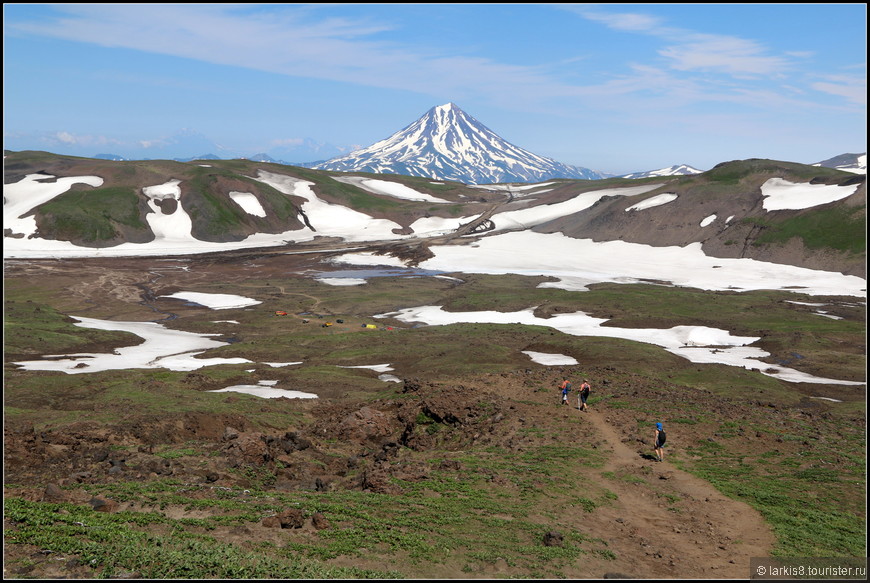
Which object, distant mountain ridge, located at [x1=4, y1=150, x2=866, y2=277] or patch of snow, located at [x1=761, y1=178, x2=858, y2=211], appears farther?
patch of snow, located at [x1=761, y1=178, x2=858, y2=211]

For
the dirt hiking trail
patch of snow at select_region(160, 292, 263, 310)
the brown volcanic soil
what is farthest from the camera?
patch of snow at select_region(160, 292, 263, 310)

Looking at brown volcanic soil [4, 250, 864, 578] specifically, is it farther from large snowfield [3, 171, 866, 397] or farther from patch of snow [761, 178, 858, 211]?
patch of snow [761, 178, 858, 211]

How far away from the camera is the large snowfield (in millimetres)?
63031

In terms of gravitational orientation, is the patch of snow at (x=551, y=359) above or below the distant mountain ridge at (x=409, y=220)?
below

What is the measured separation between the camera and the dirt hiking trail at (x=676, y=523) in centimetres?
1920

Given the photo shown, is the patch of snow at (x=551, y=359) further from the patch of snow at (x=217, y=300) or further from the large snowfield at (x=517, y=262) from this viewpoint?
the patch of snow at (x=217, y=300)

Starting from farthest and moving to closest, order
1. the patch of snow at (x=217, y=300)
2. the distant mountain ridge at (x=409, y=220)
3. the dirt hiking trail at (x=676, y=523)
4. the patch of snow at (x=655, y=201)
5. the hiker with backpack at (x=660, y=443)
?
the patch of snow at (x=655, y=201), the distant mountain ridge at (x=409, y=220), the patch of snow at (x=217, y=300), the hiker with backpack at (x=660, y=443), the dirt hiking trail at (x=676, y=523)

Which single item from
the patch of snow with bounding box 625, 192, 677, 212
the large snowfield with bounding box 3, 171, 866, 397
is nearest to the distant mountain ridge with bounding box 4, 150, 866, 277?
the patch of snow with bounding box 625, 192, 677, 212

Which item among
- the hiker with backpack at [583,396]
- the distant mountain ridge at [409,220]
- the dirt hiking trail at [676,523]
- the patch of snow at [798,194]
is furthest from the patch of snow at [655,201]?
the dirt hiking trail at [676,523]

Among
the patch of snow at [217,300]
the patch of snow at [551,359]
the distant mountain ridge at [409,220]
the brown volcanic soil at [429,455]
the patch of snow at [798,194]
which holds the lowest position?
the patch of snow at [217,300]

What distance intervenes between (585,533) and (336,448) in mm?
15383

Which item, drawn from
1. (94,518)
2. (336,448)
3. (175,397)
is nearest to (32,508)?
(94,518)

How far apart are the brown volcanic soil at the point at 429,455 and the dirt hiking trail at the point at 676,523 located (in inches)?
2.5

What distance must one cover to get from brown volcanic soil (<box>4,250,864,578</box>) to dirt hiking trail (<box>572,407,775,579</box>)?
0.06m
